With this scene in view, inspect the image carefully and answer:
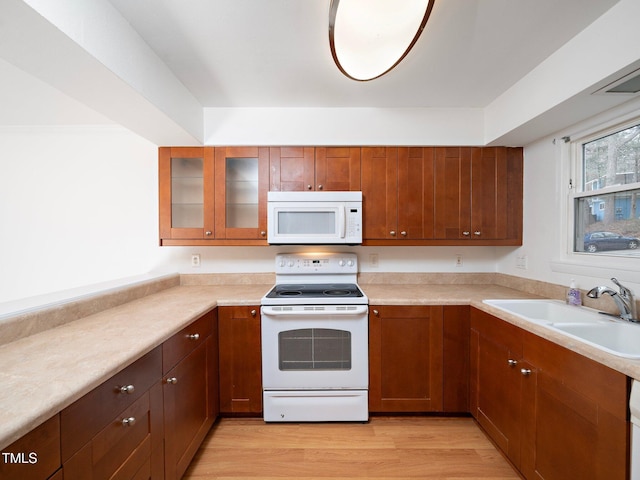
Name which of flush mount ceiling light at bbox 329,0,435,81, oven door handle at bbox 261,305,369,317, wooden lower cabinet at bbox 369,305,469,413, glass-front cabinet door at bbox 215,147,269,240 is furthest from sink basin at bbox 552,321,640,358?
glass-front cabinet door at bbox 215,147,269,240

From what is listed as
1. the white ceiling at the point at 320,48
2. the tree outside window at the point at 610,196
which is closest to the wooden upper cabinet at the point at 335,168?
the white ceiling at the point at 320,48

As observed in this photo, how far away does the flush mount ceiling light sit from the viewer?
0.96m

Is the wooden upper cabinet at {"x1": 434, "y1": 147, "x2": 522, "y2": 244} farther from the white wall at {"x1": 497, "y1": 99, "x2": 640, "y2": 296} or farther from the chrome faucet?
the chrome faucet

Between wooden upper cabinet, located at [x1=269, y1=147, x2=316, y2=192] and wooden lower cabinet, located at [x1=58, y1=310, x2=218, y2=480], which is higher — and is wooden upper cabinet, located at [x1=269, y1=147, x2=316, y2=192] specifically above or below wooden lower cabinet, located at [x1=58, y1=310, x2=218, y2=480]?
above

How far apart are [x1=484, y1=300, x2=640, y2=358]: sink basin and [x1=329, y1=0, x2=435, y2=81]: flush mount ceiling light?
54.7 inches

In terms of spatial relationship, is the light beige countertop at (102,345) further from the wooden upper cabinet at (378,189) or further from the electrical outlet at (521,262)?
the wooden upper cabinet at (378,189)

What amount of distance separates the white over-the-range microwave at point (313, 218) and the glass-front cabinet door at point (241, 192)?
118mm

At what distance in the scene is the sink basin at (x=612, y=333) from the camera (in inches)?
49.7

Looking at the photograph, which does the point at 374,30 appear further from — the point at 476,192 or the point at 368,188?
the point at 476,192

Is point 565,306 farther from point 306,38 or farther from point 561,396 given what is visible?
point 306,38

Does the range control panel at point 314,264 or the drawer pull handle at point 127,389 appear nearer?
the drawer pull handle at point 127,389

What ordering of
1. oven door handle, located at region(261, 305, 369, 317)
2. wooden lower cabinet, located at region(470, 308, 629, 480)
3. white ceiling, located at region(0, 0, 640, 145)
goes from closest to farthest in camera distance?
wooden lower cabinet, located at region(470, 308, 629, 480), white ceiling, located at region(0, 0, 640, 145), oven door handle, located at region(261, 305, 369, 317)

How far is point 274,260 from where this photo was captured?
2430mm

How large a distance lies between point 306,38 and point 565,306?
7.00ft
